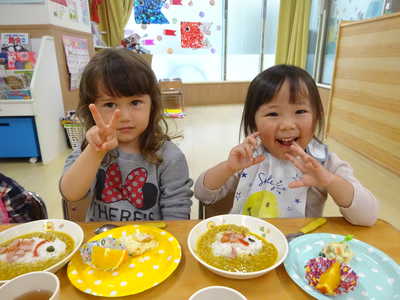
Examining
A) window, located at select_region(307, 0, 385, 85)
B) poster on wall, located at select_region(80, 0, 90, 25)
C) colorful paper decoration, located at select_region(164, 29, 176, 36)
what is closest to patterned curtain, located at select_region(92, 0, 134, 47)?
colorful paper decoration, located at select_region(164, 29, 176, 36)

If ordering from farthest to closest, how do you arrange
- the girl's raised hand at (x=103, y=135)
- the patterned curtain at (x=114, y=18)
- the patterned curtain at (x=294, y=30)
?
the patterned curtain at (x=294, y=30) → the patterned curtain at (x=114, y=18) → the girl's raised hand at (x=103, y=135)

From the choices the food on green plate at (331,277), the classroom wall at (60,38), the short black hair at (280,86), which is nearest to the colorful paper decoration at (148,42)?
the classroom wall at (60,38)

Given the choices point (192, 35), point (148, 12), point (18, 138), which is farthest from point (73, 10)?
point (192, 35)

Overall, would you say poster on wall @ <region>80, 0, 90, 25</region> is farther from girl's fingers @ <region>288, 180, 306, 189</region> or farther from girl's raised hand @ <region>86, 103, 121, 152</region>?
girl's fingers @ <region>288, 180, 306, 189</region>

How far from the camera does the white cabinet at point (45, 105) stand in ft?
8.89

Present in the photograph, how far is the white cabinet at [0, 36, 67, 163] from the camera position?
2.71m

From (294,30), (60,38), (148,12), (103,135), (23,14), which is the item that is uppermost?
(148,12)

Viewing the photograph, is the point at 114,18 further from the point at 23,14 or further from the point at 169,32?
the point at 23,14

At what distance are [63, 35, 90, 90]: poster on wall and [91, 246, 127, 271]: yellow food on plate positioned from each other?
310 centimetres

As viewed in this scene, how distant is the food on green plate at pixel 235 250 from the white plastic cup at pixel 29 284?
30 centimetres

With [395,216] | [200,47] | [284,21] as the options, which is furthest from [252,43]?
[395,216]

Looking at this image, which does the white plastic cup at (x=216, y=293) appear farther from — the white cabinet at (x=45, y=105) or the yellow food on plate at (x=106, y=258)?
the white cabinet at (x=45, y=105)

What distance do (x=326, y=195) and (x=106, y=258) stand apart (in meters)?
0.80

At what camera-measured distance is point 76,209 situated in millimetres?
1111
